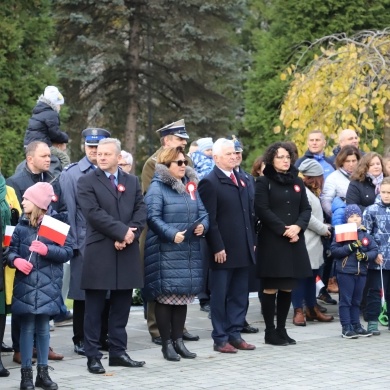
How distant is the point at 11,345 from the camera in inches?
388

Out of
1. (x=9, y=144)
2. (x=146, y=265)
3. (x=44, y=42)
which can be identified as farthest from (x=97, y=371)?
A: (x=44, y=42)

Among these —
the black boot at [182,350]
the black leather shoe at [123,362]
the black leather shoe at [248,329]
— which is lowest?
the black leather shoe at [123,362]

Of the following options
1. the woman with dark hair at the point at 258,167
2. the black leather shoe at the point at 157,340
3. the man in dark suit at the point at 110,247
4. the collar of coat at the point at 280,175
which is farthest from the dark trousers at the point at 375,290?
the man in dark suit at the point at 110,247

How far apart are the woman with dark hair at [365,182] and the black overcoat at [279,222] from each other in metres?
1.42

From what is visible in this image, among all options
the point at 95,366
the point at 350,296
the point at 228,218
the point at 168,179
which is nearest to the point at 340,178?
the point at 350,296

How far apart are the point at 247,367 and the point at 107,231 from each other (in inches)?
64.8

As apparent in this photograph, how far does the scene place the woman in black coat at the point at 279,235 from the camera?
10.0m

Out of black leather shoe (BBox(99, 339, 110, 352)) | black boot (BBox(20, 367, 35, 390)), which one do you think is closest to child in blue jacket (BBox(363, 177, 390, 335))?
black leather shoe (BBox(99, 339, 110, 352))

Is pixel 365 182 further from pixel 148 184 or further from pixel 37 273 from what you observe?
pixel 37 273

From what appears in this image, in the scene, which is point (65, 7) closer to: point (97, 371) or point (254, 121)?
point (254, 121)

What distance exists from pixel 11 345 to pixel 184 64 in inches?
884

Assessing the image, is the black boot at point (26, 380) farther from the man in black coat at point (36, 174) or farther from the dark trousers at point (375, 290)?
the dark trousers at point (375, 290)

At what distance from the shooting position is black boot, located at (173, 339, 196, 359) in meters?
9.32

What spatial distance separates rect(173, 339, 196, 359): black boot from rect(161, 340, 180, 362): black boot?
76mm
